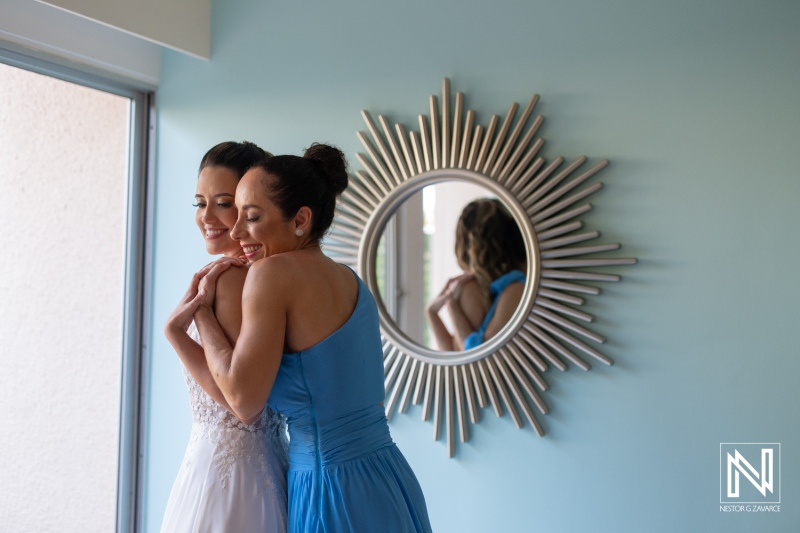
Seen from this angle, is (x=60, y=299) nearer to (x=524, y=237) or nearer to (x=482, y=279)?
(x=482, y=279)

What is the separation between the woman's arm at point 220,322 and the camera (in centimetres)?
137

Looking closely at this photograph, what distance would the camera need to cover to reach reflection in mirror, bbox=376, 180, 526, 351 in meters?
2.03

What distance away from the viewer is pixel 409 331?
2.17 meters

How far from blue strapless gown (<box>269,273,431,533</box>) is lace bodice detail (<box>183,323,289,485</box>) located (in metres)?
0.07

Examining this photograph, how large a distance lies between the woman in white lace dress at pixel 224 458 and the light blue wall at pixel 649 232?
76 centimetres

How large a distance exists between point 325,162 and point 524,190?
2.31ft

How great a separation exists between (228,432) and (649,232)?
1.09 metres

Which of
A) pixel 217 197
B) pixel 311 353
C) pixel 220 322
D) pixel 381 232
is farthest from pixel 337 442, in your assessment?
pixel 381 232

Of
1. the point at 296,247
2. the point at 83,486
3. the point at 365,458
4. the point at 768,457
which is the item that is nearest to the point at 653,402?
the point at 768,457

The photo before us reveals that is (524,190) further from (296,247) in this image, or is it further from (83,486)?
(83,486)

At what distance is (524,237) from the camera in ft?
6.49

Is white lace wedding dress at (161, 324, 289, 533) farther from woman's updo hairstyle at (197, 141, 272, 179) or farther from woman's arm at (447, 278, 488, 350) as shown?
woman's arm at (447, 278, 488, 350)

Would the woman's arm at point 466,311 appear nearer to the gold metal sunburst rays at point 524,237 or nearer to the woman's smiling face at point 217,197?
the gold metal sunburst rays at point 524,237

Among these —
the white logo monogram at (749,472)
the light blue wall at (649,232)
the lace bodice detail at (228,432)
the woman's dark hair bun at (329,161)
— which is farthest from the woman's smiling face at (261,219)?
the white logo monogram at (749,472)
